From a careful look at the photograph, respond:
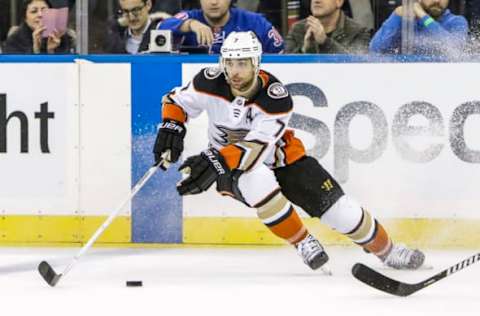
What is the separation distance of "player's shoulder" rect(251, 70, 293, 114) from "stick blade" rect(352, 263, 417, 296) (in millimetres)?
840

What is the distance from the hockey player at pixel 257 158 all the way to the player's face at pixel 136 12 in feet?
3.11

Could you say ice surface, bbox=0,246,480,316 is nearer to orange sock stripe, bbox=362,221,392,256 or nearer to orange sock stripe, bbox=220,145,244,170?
orange sock stripe, bbox=362,221,392,256

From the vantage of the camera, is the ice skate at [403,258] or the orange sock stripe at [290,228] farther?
the ice skate at [403,258]

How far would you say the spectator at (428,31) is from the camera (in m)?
5.98

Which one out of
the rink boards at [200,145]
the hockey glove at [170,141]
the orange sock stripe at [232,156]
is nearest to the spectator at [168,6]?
the rink boards at [200,145]

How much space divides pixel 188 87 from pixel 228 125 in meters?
0.23

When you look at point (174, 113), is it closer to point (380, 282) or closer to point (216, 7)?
point (216, 7)

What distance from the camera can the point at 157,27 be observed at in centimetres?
614

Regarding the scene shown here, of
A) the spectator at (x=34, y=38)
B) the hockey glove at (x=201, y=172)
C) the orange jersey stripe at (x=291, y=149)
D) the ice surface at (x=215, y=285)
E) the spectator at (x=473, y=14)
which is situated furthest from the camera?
the spectator at (x=34, y=38)

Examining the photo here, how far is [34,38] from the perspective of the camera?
6.16 metres

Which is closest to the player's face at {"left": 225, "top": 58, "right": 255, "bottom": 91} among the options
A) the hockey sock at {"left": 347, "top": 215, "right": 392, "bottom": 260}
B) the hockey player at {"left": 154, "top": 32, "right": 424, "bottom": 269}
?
the hockey player at {"left": 154, "top": 32, "right": 424, "bottom": 269}

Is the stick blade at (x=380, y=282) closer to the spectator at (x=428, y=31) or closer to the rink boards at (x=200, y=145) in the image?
the rink boards at (x=200, y=145)

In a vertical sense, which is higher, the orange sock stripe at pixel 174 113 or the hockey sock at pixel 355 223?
the orange sock stripe at pixel 174 113

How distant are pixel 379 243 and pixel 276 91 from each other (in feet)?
2.55
